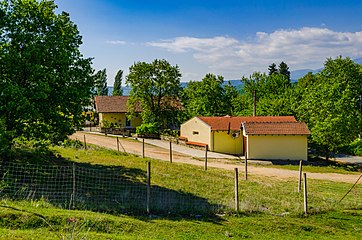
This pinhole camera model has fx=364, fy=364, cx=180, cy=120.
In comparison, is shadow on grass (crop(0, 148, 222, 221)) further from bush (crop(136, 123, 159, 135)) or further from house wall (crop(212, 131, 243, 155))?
bush (crop(136, 123, 159, 135))

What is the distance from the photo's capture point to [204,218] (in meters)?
11.1

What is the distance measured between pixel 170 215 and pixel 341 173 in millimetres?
21422

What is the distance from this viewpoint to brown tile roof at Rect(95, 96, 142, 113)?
2184 inches

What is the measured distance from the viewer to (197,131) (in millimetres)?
39656

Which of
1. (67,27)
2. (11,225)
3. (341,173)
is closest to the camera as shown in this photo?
(11,225)

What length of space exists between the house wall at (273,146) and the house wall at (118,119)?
26867 millimetres

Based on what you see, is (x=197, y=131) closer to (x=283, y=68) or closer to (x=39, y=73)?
(x=39, y=73)

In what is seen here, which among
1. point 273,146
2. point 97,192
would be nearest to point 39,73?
point 97,192

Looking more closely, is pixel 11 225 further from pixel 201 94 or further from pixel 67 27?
pixel 201 94

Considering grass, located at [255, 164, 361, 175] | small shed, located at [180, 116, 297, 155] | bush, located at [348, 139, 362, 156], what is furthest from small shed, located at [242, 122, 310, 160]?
bush, located at [348, 139, 362, 156]

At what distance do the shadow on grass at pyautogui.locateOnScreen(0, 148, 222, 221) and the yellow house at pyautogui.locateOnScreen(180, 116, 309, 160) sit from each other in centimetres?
1580

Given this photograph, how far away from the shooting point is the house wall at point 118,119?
184 feet

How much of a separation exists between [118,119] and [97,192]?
1724 inches

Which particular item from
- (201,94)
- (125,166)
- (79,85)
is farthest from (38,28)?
(201,94)
